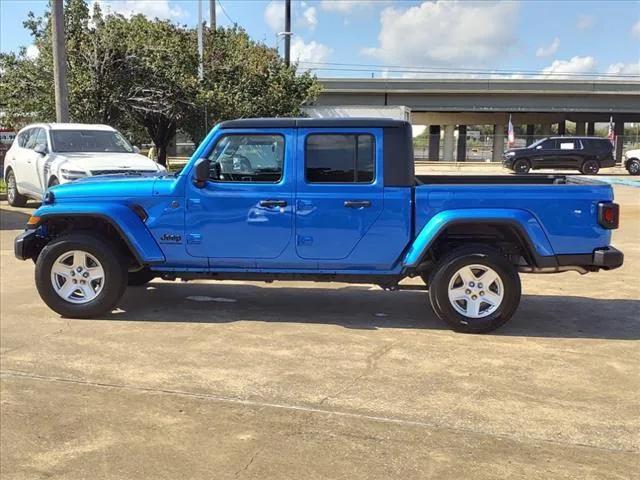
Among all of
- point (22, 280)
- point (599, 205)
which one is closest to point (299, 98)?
point (22, 280)

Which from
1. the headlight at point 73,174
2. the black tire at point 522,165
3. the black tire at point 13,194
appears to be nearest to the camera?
the headlight at point 73,174

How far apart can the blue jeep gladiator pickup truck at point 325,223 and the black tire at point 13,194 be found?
899cm

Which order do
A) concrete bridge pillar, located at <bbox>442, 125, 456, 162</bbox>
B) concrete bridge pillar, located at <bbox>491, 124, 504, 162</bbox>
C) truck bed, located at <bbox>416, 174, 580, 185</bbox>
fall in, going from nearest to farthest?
truck bed, located at <bbox>416, 174, 580, 185</bbox>, concrete bridge pillar, located at <bbox>491, 124, 504, 162</bbox>, concrete bridge pillar, located at <bbox>442, 125, 456, 162</bbox>

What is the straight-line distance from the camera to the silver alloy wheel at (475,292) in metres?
5.64

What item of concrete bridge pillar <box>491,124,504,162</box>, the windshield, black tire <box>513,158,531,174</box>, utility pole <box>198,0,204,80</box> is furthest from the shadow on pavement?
concrete bridge pillar <box>491,124,504,162</box>

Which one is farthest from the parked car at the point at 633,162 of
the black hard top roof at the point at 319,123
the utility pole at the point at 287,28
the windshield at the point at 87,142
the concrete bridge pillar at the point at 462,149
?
the black hard top roof at the point at 319,123

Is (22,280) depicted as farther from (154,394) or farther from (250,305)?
(154,394)

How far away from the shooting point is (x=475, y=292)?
5672mm

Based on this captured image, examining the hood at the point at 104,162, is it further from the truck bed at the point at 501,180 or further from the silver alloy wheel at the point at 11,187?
the truck bed at the point at 501,180

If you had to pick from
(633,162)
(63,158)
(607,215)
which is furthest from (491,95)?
(607,215)

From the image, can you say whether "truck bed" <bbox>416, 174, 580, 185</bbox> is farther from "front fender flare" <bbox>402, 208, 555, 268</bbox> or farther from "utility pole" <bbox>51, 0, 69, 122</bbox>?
"utility pole" <bbox>51, 0, 69, 122</bbox>

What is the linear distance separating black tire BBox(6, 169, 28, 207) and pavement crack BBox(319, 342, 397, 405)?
11.4m

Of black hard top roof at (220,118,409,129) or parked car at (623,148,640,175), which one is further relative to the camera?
parked car at (623,148,640,175)

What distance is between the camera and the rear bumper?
18.0ft
